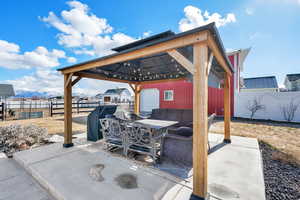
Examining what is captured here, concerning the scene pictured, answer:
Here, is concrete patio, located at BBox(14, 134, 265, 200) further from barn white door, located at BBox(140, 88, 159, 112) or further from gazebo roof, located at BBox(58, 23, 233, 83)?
barn white door, located at BBox(140, 88, 159, 112)

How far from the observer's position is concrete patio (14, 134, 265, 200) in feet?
5.89

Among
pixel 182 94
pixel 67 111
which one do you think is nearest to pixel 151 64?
pixel 67 111

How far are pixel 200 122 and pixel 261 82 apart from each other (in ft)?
64.1


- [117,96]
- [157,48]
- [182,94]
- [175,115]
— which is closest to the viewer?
[157,48]

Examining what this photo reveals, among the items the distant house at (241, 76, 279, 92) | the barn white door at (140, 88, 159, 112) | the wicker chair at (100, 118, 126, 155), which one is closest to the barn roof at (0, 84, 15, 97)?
the barn white door at (140, 88, 159, 112)

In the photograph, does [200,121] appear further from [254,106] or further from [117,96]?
[117,96]

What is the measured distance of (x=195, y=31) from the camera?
1655mm

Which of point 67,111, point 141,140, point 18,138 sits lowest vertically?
point 18,138

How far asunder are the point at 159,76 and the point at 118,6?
3354 millimetres

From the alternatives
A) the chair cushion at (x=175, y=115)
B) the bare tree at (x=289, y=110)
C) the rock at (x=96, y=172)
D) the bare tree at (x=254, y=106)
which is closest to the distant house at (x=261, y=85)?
the bare tree at (x=254, y=106)

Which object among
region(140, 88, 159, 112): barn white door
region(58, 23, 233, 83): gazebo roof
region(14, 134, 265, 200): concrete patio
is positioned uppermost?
region(58, 23, 233, 83): gazebo roof

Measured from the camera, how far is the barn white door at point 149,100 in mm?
11635

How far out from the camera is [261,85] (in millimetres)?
15438

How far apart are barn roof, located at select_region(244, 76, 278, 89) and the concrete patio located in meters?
16.1
